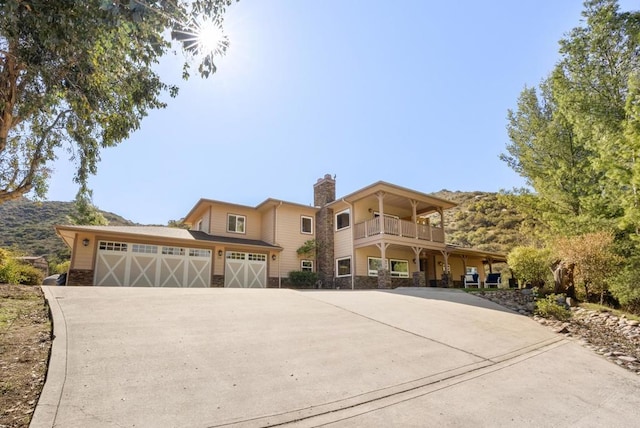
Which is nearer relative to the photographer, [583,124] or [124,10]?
[124,10]

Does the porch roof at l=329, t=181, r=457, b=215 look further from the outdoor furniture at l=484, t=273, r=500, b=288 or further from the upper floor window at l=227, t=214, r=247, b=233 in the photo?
the upper floor window at l=227, t=214, r=247, b=233

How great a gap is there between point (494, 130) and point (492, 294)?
9.12m

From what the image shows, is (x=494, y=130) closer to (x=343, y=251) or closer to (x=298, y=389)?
(x=343, y=251)

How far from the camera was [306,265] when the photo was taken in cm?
2009

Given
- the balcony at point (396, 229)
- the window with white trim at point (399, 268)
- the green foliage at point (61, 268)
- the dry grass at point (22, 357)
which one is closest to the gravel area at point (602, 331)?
the balcony at point (396, 229)

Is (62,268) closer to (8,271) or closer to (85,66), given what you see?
(8,271)

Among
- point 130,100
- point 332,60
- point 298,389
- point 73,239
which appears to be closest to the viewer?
point 298,389

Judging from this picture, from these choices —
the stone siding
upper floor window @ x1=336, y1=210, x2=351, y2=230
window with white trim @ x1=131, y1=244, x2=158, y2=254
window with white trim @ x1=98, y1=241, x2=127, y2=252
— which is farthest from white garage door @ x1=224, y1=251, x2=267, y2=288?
→ upper floor window @ x1=336, y1=210, x2=351, y2=230

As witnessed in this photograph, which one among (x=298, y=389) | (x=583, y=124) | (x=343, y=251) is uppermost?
(x=583, y=124)

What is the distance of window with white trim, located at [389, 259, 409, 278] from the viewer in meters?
20.2

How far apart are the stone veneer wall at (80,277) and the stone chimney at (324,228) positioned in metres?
11.1

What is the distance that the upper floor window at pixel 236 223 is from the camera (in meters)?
19.3

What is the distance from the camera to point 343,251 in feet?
64.3

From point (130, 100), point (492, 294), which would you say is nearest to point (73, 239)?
point (130, 100)
